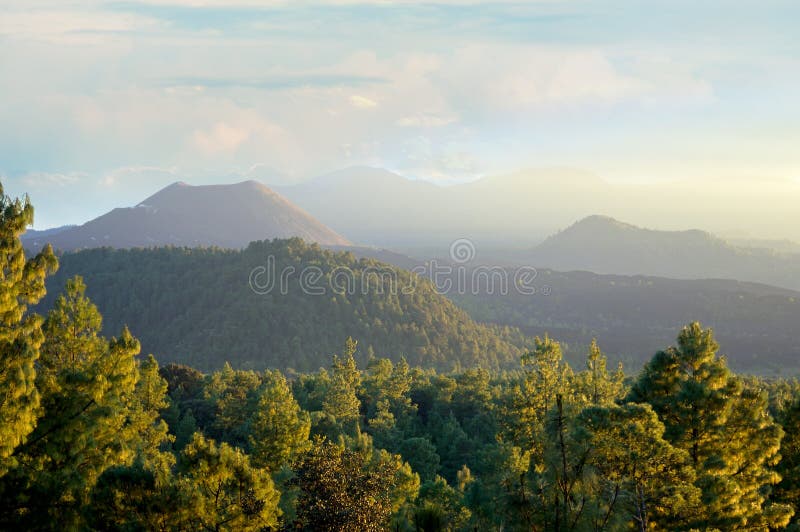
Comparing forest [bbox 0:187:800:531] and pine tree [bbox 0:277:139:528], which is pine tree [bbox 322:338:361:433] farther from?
pine tree [bbox 0:277:139:528]

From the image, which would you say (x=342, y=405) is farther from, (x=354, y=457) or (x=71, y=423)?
(x=71, y=423)

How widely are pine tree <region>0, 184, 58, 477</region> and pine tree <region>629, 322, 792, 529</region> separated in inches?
832

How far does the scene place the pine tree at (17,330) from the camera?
1772cm

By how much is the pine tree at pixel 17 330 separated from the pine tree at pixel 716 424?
69.3 feet

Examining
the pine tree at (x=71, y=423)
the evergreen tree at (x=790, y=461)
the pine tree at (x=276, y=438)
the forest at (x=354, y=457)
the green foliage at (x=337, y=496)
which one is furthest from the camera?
the pine tree at (x=276, y=438)

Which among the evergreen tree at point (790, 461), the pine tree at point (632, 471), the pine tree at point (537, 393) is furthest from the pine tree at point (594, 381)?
the pine tree at point (632, 471)

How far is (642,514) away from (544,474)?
10.5 feet

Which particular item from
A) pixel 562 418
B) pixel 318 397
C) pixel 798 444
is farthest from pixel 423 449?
pixel 562 418

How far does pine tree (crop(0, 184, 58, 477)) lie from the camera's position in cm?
1772

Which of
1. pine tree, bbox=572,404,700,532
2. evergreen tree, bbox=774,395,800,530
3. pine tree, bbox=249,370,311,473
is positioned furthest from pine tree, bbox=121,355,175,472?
evergreen tree, bbox=774,395,800,530

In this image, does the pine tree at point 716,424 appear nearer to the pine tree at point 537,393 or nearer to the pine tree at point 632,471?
the pine tree at point 632,471

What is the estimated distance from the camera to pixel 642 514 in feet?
60.4

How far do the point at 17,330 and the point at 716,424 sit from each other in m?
24.2

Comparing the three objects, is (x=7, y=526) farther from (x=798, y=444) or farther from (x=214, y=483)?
(x=798, y=444)
